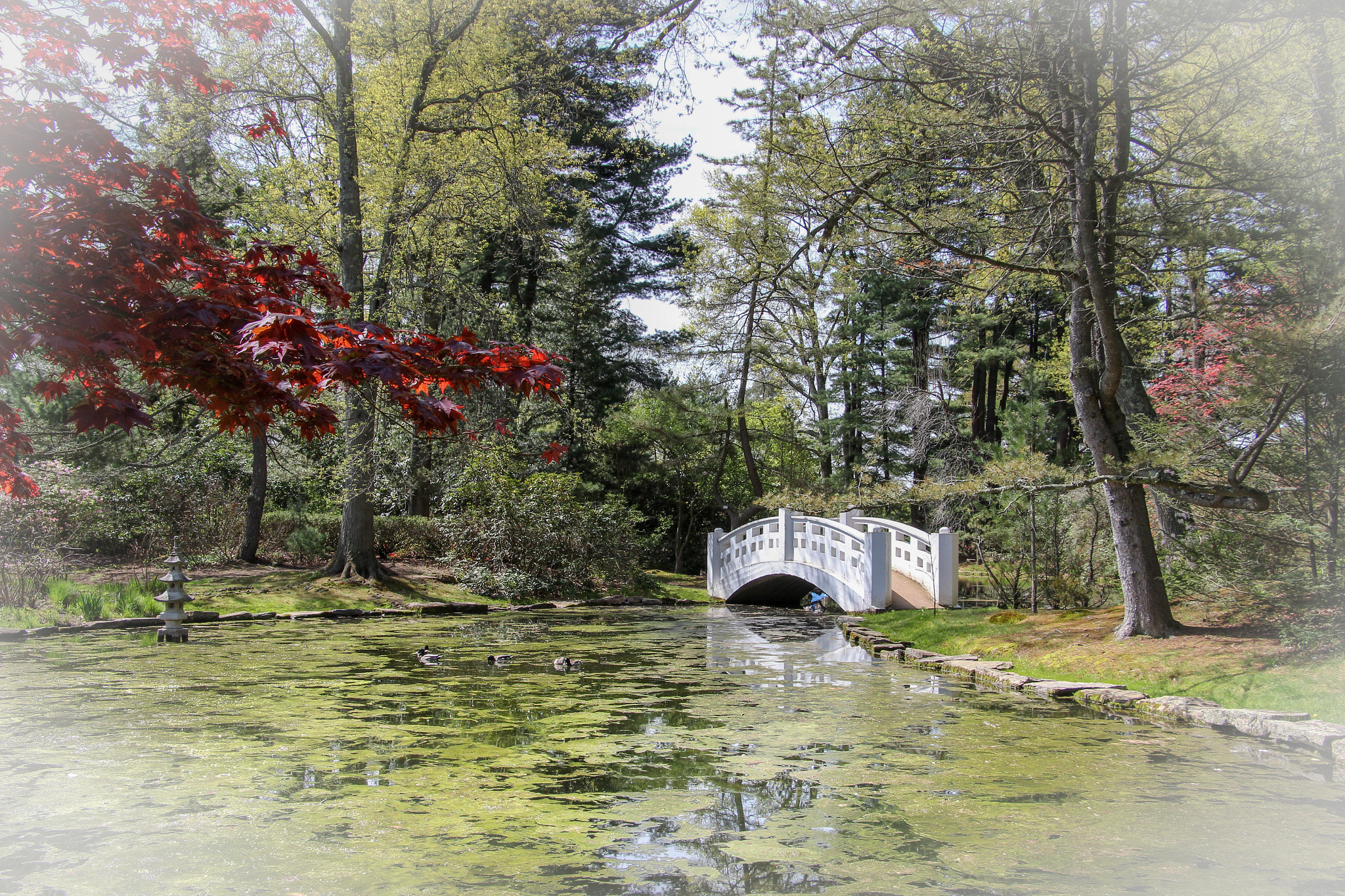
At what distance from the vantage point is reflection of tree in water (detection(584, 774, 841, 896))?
235 cm

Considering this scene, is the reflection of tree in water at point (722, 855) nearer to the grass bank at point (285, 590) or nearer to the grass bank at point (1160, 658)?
the grass bank at point (1160, 658)

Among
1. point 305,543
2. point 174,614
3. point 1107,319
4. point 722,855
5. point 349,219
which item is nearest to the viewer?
point 722,855

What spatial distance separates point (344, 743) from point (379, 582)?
8.30 meters

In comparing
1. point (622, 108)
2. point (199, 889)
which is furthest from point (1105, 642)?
point (622, 108)

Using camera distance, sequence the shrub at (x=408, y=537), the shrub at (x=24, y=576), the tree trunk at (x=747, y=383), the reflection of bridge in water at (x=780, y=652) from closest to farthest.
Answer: the reflection of bridge in water at (x=780, y=652) < the shrub at (x=24, y=576) < the shrub at (x=408, y=537) < the tree trunk at (x=747, y=383)

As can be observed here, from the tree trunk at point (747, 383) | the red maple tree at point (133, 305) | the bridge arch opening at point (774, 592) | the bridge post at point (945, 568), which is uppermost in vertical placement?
the tree trunk at point (747, 383)

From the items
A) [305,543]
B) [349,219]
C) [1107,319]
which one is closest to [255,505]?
[305,543]

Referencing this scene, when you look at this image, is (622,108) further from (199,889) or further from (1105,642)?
(199,889)

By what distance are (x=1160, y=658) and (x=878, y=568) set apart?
17.7ft

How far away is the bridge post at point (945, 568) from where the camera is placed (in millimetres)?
10672

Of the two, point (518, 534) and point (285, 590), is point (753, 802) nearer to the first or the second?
point (285, 590)

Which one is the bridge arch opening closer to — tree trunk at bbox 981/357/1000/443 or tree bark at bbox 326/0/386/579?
tree bark at bbox 326/0/386/579

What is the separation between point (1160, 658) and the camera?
5871mm

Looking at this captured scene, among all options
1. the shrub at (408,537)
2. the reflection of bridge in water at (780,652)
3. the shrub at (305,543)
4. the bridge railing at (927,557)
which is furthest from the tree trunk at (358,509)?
the bridge railing at (927,557)
